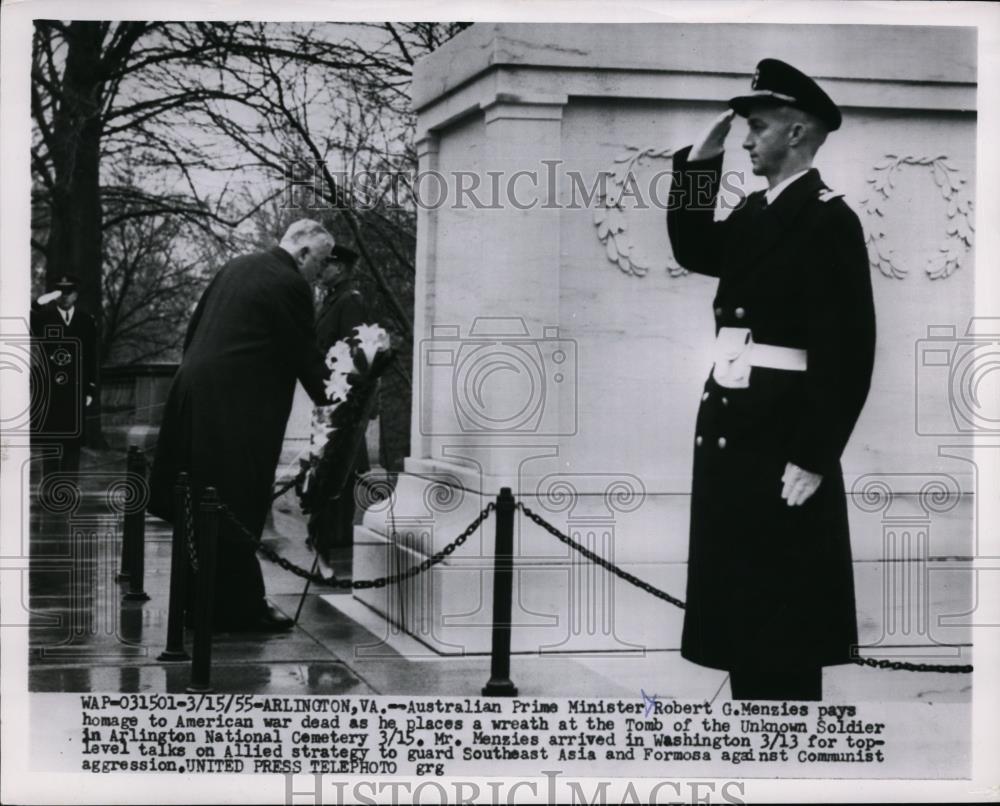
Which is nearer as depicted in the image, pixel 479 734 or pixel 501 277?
pixel 479 734

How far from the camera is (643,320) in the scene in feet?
24.9

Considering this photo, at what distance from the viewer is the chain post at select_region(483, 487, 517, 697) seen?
23.6 ft

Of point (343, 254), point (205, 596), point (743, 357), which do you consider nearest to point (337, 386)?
point (343, 254)

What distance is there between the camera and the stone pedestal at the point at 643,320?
736 centimetres

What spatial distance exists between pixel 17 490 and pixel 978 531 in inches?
143

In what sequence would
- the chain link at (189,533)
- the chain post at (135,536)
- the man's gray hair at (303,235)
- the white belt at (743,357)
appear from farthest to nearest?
the man's gray hair at (303,235), the chain post at (135,536), the chain link at (189,533), the white belt at (743,357)

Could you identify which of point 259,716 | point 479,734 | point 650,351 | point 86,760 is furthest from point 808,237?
point 86,760

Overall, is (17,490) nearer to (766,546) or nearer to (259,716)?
(259,716)

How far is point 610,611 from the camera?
294 inches

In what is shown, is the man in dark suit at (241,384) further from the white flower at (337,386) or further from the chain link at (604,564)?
the chain link at (604,564)

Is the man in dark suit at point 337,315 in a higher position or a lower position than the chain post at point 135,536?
higher
